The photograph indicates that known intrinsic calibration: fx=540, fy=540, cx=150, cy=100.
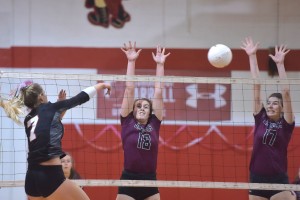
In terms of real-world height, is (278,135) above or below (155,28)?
below

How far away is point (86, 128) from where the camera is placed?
1027 cm

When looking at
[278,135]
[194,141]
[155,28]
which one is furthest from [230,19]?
[278,135]

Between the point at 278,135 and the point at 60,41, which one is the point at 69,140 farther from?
the point at 278,135

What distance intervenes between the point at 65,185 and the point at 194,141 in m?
5.13

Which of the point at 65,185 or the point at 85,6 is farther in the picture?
the point at 85,6

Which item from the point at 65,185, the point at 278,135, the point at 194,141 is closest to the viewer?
the point at 65,185

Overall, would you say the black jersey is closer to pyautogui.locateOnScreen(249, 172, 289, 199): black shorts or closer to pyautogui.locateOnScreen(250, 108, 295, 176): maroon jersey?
pyautogui.locateOnScreen(250, 108, 295, 176): maroon jersey

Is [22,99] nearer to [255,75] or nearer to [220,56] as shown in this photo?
[220,56]

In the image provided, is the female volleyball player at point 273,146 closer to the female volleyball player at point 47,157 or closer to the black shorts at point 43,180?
the female volleyball player at point 47,157

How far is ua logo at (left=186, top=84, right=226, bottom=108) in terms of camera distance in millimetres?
10328

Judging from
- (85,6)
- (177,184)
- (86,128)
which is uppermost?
(85,6)

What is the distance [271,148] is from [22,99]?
314 cm

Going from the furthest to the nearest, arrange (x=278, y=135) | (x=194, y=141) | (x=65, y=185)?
(x=194, y=141)
(x=278, y=135)
(x=65, y=185)

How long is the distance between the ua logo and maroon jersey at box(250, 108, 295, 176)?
3.43 meters
